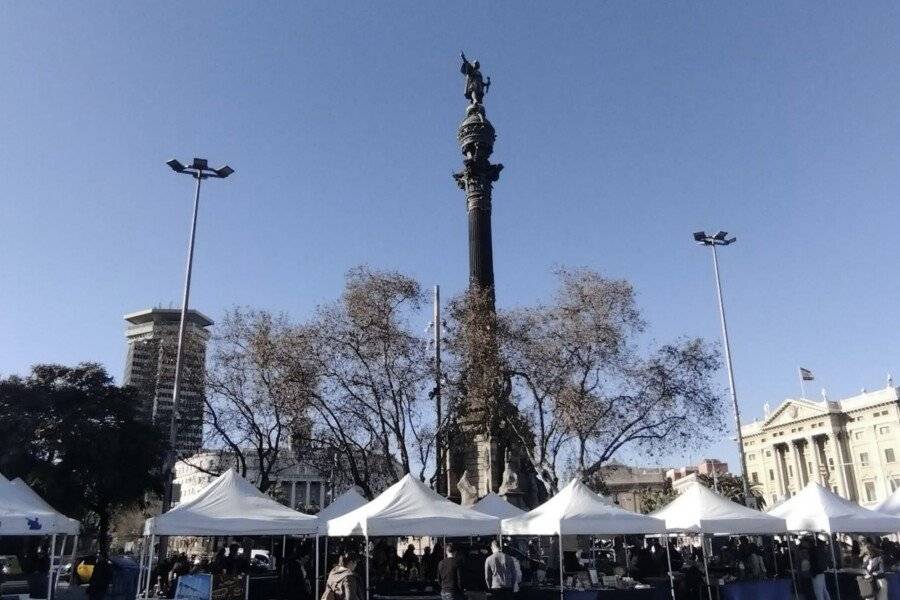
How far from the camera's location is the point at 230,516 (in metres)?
14.0

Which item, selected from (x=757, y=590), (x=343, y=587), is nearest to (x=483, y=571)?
(x=757, y=590)

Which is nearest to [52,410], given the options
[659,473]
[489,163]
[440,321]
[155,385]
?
[155,385]

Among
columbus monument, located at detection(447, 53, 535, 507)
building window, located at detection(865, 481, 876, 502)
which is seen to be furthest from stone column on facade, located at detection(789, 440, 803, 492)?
columbus monument, located at detection(447, 53, 535, 507)

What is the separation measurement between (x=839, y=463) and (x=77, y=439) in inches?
3536

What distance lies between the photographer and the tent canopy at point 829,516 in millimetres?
16594

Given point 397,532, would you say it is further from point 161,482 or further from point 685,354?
point 161,482

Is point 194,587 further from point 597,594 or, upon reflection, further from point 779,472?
point 779,472

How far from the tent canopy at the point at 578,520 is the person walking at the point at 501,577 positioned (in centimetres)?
222

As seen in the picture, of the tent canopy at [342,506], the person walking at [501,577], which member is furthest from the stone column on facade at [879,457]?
the person walking at [501,577]

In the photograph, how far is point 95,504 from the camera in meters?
30.6

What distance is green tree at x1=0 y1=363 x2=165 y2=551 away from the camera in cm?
2760

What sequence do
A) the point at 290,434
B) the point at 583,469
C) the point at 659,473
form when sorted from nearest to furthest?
the point at 583,469 → the point at 290,434 → the point at 659,473

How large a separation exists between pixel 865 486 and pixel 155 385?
87232 millimetres

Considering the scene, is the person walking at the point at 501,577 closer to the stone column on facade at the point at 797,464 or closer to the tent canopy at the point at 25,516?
the tent canopy at the point at 25,516
